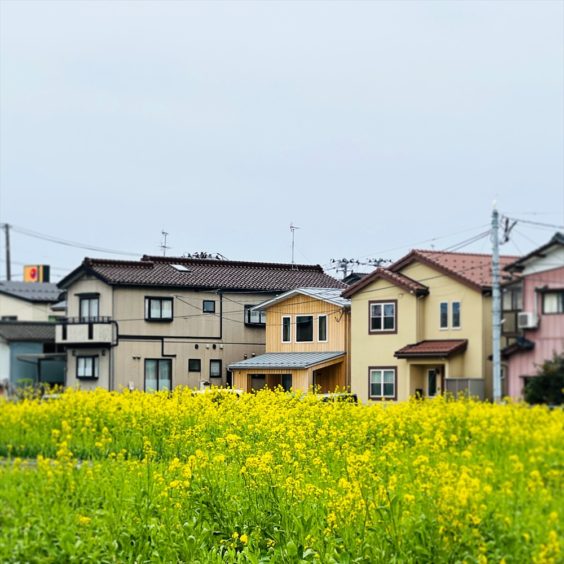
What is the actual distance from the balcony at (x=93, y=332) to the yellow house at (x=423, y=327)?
510 centimetres

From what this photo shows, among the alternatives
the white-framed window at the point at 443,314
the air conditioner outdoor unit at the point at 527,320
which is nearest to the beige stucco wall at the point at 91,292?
the white-framed window at the point at 443,314

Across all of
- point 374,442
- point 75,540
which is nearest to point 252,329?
point 374,442

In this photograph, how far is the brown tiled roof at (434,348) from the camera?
4.80 metres

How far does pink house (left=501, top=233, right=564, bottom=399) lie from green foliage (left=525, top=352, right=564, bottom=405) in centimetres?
3

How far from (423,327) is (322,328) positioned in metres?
2.41

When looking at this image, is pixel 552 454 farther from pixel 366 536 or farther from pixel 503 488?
pixel 366 536

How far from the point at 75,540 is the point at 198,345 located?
2831mm

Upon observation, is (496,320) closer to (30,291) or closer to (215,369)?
(215,369)

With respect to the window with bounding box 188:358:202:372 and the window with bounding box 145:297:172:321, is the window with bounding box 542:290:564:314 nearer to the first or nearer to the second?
the window with bounding box 188:358:202:372

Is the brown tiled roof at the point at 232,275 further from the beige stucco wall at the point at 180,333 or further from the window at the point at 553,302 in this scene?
the window at the point at 553,302

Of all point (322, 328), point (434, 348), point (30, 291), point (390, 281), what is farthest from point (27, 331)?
point (434, 348)

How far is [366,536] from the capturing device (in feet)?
21.2

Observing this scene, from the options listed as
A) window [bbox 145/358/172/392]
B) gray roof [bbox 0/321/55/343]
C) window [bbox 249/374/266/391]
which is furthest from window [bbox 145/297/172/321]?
gray roof [bbox 0/321/55/343]

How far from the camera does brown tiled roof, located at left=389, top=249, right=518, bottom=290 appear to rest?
433 centimetres
